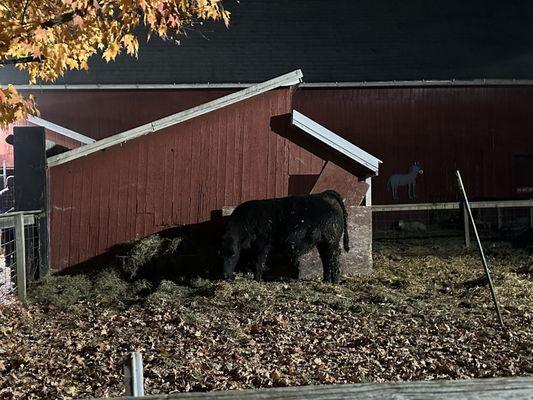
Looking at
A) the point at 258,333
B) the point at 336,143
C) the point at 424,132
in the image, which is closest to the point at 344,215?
the point at 336,143

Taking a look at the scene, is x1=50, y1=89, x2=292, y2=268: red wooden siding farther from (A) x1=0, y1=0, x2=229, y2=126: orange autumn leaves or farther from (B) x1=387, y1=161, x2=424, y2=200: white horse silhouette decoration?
(B) x1=387, y1=161, x2=424, y2=200: white horse silhouette decoration

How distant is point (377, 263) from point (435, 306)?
3509 mm

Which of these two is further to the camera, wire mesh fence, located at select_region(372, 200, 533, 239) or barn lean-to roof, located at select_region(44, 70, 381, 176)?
wire mesh fence, located at select_region(372, 200, 533, 239)

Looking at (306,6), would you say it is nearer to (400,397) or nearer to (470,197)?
(470,197)

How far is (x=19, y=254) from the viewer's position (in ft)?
26.5

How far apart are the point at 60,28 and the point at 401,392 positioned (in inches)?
207

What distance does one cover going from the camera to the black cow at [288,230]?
9.42 m

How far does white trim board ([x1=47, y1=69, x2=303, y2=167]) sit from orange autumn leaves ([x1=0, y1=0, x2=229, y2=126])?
3.46 meters

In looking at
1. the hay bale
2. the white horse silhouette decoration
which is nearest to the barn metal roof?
the white horse silhouette decoration

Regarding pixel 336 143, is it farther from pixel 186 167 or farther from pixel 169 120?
pixel 169 120

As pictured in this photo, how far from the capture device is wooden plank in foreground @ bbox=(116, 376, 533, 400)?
95.0 inches

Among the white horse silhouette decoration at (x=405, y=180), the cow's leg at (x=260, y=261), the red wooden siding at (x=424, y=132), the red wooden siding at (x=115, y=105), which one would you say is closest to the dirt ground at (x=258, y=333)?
the cow's leg at (x=260, y=261)

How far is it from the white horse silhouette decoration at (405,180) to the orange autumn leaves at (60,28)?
12.2 meters

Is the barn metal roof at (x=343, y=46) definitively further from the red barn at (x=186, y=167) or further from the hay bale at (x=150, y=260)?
the hay bale at (x=150, y=260)
